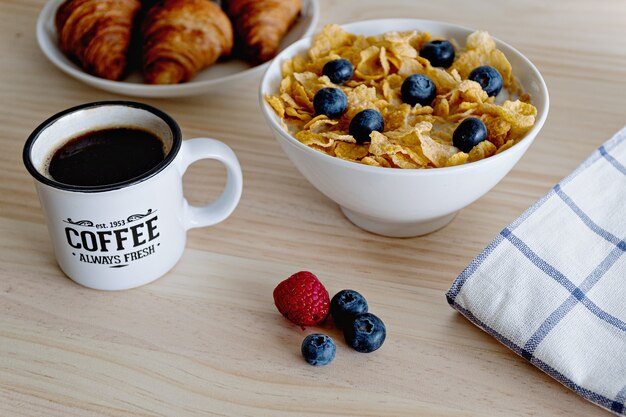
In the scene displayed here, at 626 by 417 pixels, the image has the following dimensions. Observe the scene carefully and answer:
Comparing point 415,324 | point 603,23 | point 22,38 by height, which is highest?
point 603,23

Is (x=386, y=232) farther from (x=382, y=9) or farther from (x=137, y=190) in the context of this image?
(x=382, y=9)

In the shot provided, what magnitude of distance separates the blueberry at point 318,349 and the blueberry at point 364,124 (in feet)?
0.81

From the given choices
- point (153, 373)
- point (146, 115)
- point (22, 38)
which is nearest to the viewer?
point (153, 373)

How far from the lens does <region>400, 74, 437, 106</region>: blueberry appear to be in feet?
3.01

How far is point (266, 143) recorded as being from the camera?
1.12 metres

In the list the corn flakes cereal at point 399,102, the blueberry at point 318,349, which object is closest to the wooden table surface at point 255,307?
the blueberry at point 318,349

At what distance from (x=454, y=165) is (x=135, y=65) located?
716 millimetres

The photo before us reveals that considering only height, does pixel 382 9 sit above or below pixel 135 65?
above

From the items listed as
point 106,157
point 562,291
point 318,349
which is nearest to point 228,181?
point 106,157

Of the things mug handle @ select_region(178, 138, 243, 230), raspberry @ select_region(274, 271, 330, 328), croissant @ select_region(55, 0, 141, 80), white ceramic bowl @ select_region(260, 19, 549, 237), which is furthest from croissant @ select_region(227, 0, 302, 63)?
raspberry @ select_region(274, 271, 330, 328)

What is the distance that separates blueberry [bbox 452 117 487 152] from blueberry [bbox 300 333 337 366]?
28 cm

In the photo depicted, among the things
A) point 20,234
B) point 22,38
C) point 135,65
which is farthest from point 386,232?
point 22,38

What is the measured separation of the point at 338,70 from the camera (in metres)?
0.96

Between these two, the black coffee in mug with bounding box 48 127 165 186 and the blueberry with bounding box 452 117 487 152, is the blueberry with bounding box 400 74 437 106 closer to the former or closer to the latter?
the blueberry with bounding box 452 117 487 152
